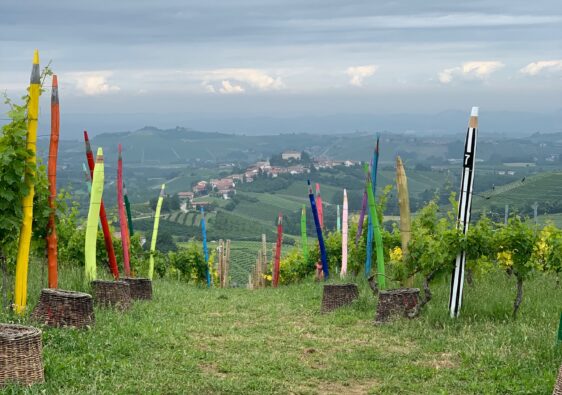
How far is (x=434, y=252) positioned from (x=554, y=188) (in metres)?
45.9

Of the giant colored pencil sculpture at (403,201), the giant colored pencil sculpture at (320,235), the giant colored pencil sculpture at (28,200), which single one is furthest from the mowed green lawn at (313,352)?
the giant colored pencil sculpture at (320,235)

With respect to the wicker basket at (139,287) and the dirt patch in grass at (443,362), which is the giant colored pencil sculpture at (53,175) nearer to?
the wicker basket at (139,287)

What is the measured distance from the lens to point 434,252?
1116 cm

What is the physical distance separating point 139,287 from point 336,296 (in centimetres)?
393

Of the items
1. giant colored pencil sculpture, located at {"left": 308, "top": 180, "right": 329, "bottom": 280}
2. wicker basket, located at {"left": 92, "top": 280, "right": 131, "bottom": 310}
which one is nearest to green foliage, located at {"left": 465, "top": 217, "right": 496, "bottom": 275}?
wicker basket, located at {"left": 92, "top": 280, "right": 131, "bottom": 310}

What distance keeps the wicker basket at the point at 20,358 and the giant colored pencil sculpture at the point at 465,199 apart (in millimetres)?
6454

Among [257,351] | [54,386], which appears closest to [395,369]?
[257,351]

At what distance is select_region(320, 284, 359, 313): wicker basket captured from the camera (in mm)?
12789

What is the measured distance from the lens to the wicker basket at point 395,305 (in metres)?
11.1

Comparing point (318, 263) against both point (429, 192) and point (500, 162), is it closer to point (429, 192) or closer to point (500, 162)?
point (429, 192)

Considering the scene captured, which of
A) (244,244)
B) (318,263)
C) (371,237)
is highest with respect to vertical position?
(371,237)

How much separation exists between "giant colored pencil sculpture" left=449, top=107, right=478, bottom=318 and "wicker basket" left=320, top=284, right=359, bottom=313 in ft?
7.08

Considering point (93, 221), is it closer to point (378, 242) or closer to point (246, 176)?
point (378, 242)

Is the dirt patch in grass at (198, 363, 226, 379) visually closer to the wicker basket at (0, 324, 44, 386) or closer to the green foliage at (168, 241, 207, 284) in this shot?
the wicker basket at (0, 324, 44, 386)
